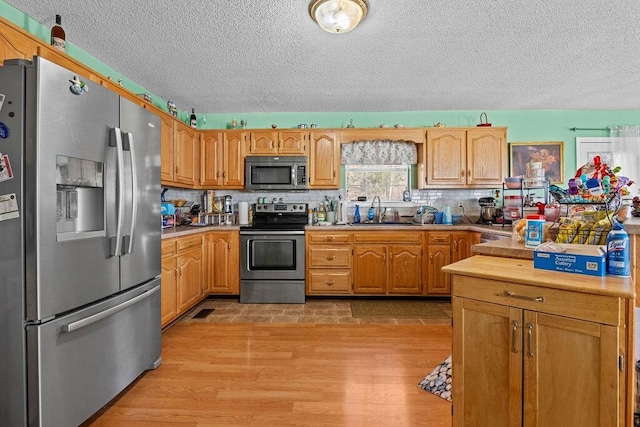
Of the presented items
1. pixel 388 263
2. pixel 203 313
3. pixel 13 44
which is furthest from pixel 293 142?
pixel 13 44

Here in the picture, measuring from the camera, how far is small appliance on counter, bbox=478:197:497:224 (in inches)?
149

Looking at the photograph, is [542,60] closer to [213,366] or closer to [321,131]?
[321,131]

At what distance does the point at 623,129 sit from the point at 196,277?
577cm

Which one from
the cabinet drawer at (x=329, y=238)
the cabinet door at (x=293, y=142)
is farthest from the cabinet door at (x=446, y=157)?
the cabinet door at (x=293, y=142)

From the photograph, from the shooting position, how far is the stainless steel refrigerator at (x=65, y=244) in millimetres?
1274

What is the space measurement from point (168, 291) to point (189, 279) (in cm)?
42

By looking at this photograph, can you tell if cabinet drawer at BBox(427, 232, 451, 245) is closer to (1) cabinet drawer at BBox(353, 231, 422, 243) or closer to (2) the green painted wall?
(1) cabinet drawer at BBox(353, 231, 422, 243)

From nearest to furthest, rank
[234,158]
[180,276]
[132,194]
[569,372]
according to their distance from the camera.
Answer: [569,372]
[132,194]
[180,276]
[234,158]

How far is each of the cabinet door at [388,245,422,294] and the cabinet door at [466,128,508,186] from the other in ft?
3.98

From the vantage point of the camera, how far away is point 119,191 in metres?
1.66

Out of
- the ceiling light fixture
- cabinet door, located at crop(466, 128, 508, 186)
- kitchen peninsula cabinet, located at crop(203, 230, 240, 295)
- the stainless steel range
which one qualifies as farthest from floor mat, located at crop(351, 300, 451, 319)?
the ceiling light fixture

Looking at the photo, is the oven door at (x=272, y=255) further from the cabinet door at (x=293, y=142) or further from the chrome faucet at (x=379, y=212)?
the chrome faucet at (x=379, y=212)

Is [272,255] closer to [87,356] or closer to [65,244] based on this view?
[87,356]

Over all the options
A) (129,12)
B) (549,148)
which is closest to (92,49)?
(129,12)
